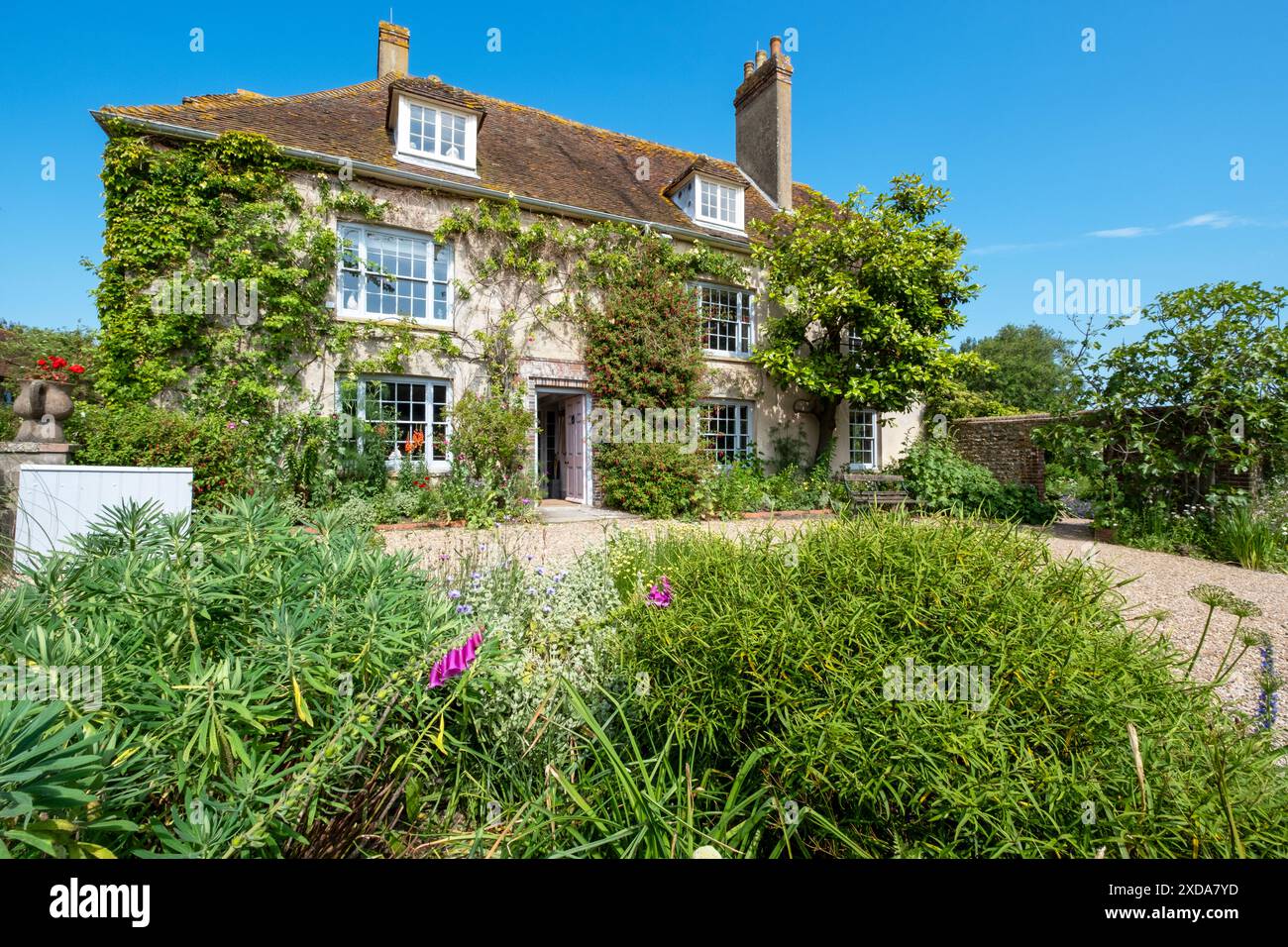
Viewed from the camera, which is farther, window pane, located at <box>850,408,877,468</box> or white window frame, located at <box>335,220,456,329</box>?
window pane, located at <box>850,408,877,468</box>

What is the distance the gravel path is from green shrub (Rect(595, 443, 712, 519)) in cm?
90

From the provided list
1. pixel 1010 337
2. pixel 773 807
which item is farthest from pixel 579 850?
pixel 1010 337

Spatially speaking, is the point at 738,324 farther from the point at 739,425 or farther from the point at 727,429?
the point at 727,429

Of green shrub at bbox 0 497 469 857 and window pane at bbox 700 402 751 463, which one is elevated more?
window pane at bbox 700 402 751 463

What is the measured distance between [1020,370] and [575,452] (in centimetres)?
3424

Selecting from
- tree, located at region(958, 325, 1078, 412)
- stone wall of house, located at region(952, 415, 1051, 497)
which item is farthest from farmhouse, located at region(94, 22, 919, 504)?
tree, located at region(958, 325, 1078, 412)

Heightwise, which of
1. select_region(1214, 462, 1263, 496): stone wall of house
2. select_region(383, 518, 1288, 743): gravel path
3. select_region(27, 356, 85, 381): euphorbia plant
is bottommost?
select_region(383, 518, 1288, 743): gravel path

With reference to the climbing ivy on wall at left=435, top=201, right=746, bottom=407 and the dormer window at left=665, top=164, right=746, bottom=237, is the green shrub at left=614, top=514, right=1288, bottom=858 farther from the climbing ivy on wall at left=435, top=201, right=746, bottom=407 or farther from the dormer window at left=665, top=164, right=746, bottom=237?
the dormer window at left=665, top=164, right=746, bottom=237

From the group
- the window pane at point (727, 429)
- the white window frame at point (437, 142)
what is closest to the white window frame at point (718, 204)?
the window pane at point (727, 429)

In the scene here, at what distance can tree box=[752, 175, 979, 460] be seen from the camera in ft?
40.8

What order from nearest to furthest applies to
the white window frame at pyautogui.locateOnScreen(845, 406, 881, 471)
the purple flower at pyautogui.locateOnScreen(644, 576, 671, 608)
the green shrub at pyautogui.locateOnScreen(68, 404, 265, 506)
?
the purple flower at pyautogui.locateOnScreen(644, 576, 671, 608), the green shrub at pyautogui.locateOnScreen(68, 404, 265, 506), the white window frame at pyautogui.locateOnScreen(845, 406, 881, 471)

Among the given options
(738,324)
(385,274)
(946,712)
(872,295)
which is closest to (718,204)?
(738,324)

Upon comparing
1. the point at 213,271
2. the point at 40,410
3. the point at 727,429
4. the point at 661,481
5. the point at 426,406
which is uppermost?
the point at 213,271

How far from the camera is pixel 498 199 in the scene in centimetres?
1130
